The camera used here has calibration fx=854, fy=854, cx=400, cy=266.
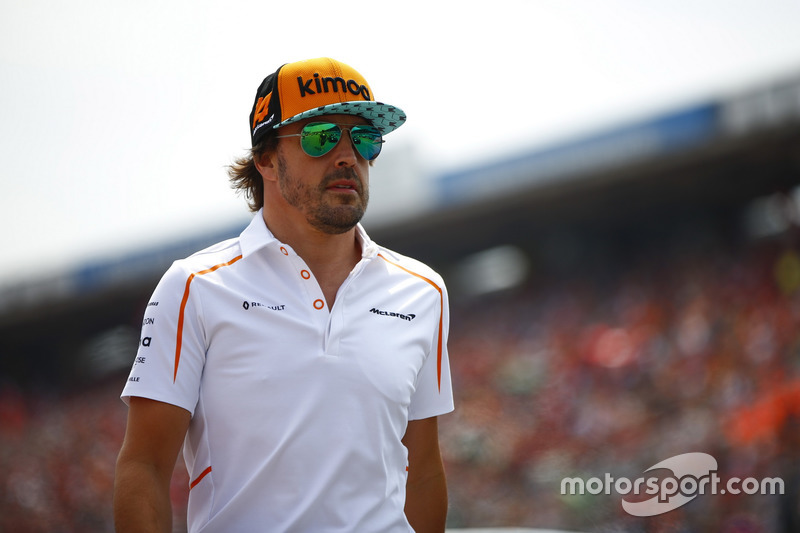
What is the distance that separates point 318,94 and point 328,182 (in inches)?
9.2

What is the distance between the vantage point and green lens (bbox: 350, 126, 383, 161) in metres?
2.32


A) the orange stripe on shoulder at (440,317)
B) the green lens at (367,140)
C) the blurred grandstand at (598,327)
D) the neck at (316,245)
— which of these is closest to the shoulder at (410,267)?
the orange stripe on shoulder at (440,317)

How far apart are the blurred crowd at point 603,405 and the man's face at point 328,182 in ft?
13.1

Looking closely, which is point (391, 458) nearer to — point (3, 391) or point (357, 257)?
point (357, 257)

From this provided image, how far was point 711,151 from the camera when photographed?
13.5m

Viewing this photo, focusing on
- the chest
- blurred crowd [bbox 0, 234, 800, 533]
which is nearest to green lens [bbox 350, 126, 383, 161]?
the chest

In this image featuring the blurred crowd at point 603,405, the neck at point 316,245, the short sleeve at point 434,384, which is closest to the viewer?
the neck at point 316,245

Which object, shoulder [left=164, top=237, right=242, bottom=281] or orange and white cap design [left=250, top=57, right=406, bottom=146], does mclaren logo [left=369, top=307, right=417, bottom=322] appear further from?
orange and white cap design [left=250, top=57, right=406, bottom=146]

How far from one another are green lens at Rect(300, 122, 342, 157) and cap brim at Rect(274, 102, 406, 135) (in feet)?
0.11

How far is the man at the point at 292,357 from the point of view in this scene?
1988 millimetres

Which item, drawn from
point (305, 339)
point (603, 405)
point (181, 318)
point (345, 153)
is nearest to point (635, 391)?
point (603, 405)

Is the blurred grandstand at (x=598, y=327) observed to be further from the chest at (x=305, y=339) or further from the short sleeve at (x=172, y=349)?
the short sleeve at (x=172, y=349)

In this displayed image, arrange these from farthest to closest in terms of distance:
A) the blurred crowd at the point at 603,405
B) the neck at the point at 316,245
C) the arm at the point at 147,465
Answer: the blurred crowd at the point at 603,405, the neck at the point at 316,245, the arm at the point at 147,465

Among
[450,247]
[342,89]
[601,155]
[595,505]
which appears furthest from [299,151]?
[450,247]
